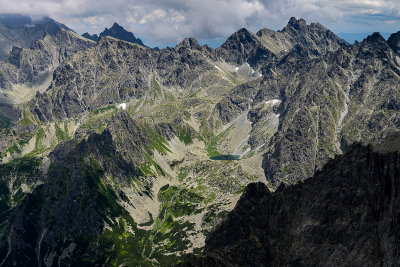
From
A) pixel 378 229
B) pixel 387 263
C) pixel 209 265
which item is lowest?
pixel 387 263

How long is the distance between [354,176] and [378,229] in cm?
1807

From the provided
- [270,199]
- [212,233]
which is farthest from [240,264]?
[270,199]

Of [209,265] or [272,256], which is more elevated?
[209,265]

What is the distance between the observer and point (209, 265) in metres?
99.3

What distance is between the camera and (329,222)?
102062mm

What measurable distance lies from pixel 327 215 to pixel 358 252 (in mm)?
15797

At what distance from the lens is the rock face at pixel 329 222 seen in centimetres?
8612

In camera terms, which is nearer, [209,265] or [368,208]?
[368,208]

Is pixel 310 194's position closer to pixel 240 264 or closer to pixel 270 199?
pixel 270 199

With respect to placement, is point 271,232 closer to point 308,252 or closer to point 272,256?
point 272,256

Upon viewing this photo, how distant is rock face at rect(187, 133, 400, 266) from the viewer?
283ft

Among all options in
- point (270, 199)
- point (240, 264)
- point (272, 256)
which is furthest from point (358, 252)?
point (270, 199)

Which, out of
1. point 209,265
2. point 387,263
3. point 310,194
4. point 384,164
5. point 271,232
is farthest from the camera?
point 271,232

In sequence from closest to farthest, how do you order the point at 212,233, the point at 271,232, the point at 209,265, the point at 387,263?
the point at 387,263, the point at 209,265, the point at 271,232, the point at 212,233
